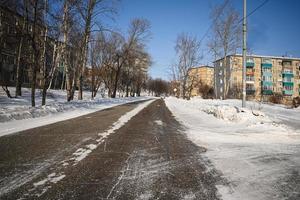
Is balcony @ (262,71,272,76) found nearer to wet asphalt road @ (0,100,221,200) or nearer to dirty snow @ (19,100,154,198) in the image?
wet asphalt road @ (0,100,221,200)

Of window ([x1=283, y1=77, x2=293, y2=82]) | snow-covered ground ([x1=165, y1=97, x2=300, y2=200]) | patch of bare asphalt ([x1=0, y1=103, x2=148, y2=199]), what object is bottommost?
snow-covered ground ([x1=165, y1=97, x2=300, y2=200])

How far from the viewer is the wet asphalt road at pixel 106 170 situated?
374 cm

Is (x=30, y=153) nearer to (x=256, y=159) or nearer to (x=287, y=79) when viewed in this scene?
(x=256, y=159)

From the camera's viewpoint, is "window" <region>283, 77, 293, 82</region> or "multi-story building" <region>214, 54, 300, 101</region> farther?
"window" <region>283, 77, 293, 82</region>

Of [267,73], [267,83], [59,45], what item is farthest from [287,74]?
[59,45]

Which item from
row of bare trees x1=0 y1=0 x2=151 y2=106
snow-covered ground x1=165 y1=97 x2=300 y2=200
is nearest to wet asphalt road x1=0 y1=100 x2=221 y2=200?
snow-covered ground x1=165 y1=97 x2=300 y2=200

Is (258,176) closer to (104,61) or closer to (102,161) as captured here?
(102,161)

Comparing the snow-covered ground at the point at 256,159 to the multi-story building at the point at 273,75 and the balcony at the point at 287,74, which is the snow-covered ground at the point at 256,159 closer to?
the multi-story building at the point at 273,75

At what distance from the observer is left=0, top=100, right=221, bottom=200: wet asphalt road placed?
12.3 ft

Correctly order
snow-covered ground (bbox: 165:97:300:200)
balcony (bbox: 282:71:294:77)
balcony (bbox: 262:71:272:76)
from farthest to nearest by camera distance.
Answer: balcony (bbox: 282:71:294:77) → balcony (bbox: 262:71:272:76) → snow-covered ground (bbox: 165:97:300:200)

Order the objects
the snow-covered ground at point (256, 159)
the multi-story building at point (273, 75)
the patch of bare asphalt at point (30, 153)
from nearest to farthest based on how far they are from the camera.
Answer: the snow-covered ground at point (256, 159) → the patch of bare asphalt at point (30, 153) → the multi-story building at point (273, 75)

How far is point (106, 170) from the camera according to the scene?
4.82 m

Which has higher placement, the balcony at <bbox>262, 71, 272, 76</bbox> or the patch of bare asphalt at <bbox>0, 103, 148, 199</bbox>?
the balcony at <bbox>262, 71, 272, 76</bbox>

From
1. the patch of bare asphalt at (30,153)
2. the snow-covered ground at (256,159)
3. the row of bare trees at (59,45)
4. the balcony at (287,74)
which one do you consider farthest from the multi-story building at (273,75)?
the patch of bare asphalt at (30,153)
